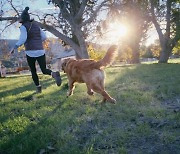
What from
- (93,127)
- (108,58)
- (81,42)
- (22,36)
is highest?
(81,42)

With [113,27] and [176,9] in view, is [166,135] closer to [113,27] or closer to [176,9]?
[113,27]

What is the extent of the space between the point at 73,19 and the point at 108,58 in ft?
51.0

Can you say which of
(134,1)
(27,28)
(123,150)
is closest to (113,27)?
(134,1)

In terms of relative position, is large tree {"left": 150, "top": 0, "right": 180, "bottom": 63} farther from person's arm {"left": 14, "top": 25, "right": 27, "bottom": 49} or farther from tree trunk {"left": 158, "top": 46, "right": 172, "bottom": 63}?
person's arm {"left": 14, "top": 25, "right": 27, "bottom": 49}

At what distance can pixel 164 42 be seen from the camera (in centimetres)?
2564

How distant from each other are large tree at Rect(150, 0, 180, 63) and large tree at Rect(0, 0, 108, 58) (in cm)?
636

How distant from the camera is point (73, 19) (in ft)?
67.5

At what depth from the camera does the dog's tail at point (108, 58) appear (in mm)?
5664

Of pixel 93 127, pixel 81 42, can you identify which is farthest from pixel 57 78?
pixel 81 42

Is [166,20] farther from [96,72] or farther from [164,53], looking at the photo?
[96,72]

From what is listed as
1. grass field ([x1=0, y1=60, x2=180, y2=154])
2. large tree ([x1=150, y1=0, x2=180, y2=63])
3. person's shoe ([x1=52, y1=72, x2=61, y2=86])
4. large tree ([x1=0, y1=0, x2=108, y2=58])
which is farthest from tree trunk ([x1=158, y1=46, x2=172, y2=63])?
person's shoe ([x1=52, y1=72, x2=61, y2=86])

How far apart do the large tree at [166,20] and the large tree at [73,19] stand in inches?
251

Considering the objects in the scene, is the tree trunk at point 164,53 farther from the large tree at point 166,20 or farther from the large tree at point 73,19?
the large tree at point 73,19

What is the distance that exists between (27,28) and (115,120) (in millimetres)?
3587
